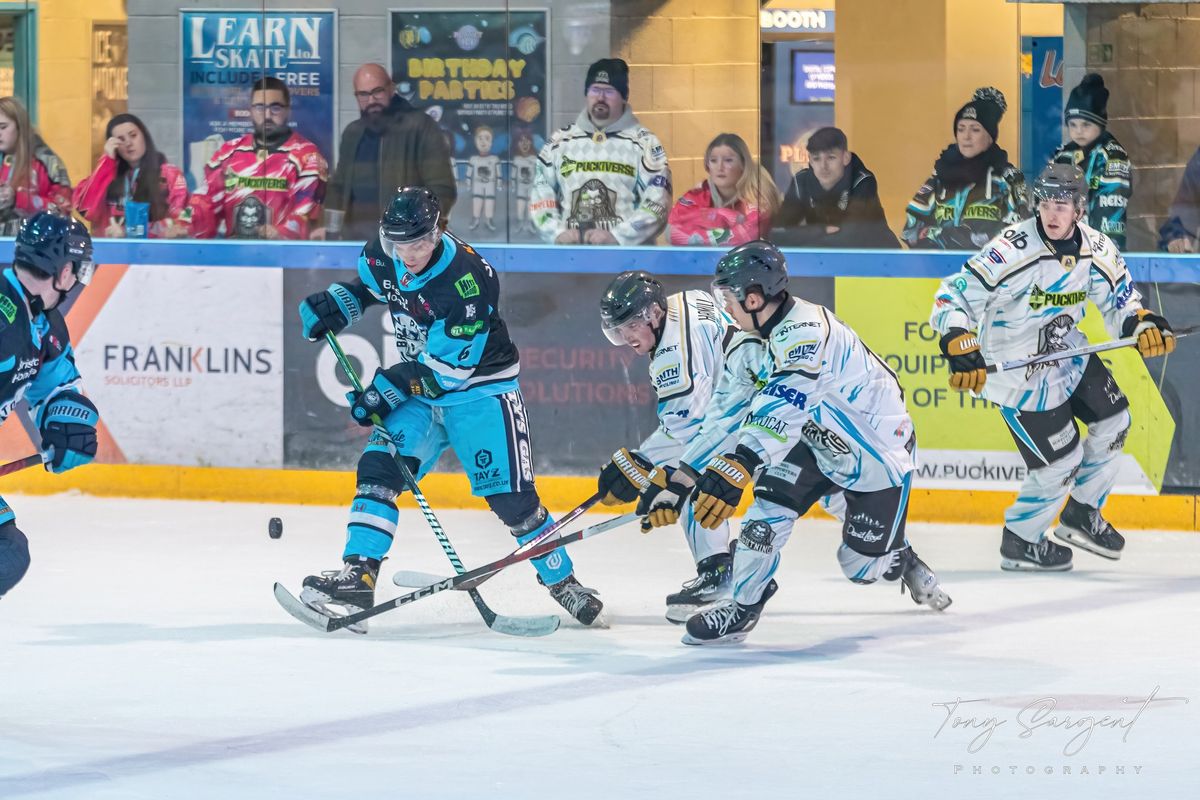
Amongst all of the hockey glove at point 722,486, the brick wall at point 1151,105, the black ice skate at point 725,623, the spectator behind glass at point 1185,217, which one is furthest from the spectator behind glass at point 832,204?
the hockey glove at point 722,486

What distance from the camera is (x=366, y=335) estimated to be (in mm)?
7648

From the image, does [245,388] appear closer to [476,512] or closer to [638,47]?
[476,512]

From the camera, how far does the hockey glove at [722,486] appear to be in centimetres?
487

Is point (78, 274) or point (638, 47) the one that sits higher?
point (638, 47)

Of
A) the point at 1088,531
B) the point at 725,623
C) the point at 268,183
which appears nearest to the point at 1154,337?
the point at 1088,531

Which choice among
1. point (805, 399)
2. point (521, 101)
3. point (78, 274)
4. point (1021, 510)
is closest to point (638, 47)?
point (521, 101)

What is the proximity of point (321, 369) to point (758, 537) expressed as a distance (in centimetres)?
301

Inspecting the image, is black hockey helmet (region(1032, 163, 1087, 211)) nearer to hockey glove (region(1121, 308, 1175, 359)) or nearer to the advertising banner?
hockey glove (region(1121, 308, 1175, 359))

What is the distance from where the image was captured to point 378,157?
7.82 metres

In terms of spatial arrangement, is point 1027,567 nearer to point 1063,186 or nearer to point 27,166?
point 1063,186

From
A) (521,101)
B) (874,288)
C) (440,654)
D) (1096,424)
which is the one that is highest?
(521,101)

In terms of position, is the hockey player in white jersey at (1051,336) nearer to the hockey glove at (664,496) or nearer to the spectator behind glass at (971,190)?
the spectator behind glass at (971,190)

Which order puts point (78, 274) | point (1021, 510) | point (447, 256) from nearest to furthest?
point (78, 274), point (447, 256), point (1021, 510)

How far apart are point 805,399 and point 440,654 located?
45.1 inches
